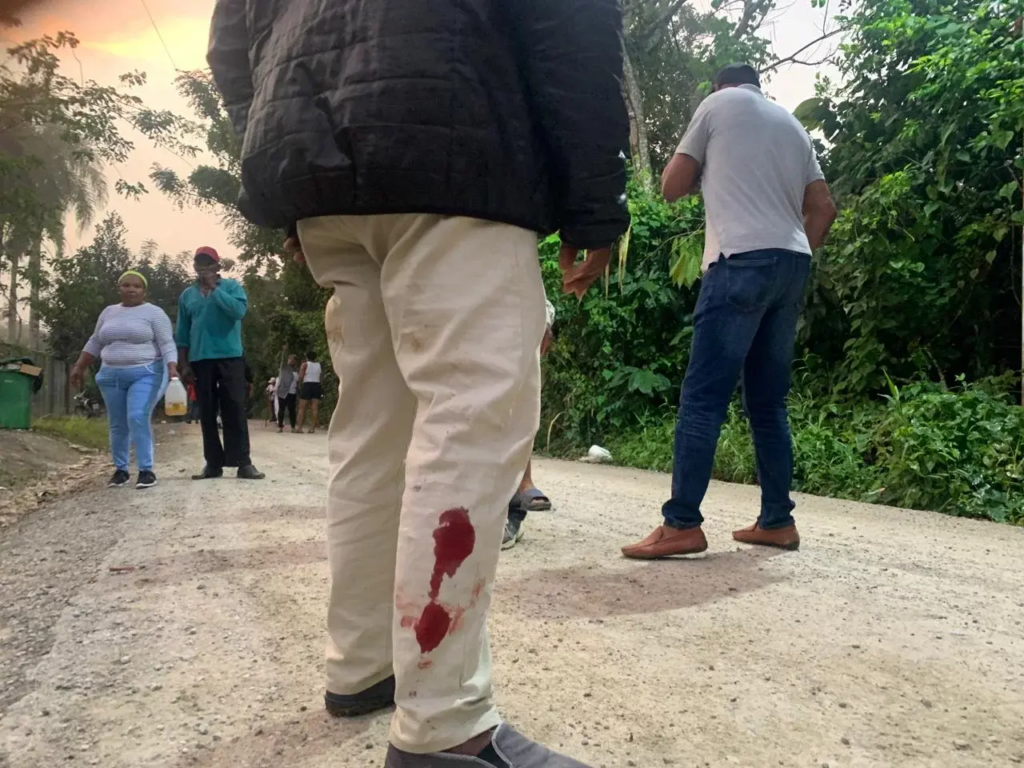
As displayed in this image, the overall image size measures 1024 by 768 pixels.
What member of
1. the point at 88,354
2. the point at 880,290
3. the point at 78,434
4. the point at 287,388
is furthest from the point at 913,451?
the point at 287,388

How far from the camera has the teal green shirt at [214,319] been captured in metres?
6.40

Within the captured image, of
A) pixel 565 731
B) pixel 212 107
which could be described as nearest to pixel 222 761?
pixel 565 731

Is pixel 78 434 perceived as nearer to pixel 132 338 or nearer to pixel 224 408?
pixel 132 338

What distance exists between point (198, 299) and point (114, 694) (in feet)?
16.4

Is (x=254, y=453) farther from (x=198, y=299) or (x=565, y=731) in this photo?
(x=565, y=731)

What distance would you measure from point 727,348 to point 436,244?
2.05 meters

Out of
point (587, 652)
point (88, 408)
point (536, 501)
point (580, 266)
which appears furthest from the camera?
point (88, 408)

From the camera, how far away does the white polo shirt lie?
11.0 feet

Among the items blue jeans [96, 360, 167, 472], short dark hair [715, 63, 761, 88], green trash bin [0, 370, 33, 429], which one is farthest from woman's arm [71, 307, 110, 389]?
green trash bin [0, 370, 33, 429]

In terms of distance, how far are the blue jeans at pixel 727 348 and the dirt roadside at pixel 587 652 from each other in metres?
0.33

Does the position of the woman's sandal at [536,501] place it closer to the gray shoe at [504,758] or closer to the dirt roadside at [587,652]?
the dirt roadside at [587,652]

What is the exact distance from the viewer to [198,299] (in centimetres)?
648

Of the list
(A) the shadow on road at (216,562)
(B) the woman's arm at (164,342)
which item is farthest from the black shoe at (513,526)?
(B) the woman's arm at (164,342)

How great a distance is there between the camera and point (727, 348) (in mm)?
3281
